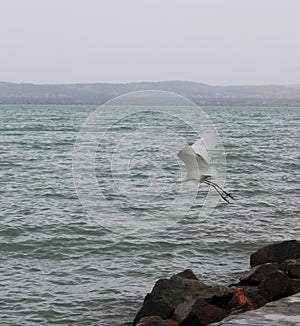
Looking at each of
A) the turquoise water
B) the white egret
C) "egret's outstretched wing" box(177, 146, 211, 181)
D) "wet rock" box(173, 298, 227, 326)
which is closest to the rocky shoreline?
"wet rock" box(173, 298, 227, 326)

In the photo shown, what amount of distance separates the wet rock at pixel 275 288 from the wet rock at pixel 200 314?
3.81ft

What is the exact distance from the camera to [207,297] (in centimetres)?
1035

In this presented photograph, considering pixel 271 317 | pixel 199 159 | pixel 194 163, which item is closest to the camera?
pixel 271 317

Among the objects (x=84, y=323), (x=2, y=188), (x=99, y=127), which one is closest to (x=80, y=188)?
(x=2, y=188)

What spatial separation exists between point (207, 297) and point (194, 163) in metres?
2.69

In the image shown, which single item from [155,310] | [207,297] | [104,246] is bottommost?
[104,246]

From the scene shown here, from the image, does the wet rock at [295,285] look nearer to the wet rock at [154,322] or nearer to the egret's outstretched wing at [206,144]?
the wet rock at [154,322]

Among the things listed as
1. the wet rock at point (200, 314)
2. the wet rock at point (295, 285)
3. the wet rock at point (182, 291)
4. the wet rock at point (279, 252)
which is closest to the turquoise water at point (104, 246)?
the wet rock at point (279, 252)

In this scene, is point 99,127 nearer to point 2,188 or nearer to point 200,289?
point 2,188

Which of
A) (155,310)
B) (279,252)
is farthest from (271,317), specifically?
(279,252)

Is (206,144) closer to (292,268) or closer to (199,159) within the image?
(199,159)

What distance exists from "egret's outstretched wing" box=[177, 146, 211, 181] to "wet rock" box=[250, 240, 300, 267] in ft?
8.49

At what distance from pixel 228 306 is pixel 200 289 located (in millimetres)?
774

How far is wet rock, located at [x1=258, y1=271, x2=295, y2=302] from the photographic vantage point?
10328mm
